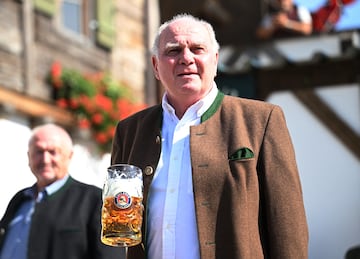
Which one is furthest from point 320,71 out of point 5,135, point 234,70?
point 5,135

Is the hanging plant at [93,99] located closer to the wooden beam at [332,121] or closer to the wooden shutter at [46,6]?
the wooden shutter at [46,6]

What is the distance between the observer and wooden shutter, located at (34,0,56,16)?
9273mm

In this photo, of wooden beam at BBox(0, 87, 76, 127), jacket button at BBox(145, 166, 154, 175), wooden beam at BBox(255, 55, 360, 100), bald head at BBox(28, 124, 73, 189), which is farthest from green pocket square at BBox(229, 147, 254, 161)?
wooden beam at BBox(255, 55, 360, 100)

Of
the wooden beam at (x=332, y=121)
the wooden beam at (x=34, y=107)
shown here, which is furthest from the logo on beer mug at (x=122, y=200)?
the wooden beam at (x=332, y=121)

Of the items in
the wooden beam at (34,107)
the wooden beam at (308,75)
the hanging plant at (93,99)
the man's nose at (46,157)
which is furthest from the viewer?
the wooden beam at (308,75)

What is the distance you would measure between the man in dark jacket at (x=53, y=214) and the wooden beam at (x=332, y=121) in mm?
8308

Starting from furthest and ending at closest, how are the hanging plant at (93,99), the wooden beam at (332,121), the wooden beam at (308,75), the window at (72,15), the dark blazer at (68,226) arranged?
the wooden beam at (308,75)
the wooden beam at (332,121)
the window at (72,15)
the hanging plant at (93,99)
the dark blazer at (68,226)

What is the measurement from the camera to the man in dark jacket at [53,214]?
4.18 m

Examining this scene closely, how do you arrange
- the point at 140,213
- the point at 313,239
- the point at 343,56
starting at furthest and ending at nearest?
the point at 343,56 → the point at 313,239 → the point at 140,213

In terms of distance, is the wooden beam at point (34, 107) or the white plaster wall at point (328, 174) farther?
the white plaster wall at point (328, 174)

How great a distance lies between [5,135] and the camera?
845 centimetres

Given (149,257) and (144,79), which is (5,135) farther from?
(149,257)

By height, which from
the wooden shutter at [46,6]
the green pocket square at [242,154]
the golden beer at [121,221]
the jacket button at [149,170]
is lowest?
the golden beer at [121,221]

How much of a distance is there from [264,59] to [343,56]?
6.06ft
